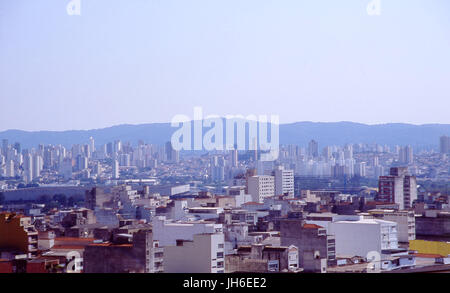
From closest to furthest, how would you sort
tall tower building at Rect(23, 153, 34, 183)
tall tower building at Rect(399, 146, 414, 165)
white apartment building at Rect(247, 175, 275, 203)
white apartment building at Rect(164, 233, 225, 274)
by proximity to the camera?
white apartment building at Rect(164, 233, 225, 274) < tall tower building at Rect(23, 153, 34, 183) < tall tower building at Rect(399, 146, 414, 165) < white apartment building at Rect(247, 175, 275, 203)

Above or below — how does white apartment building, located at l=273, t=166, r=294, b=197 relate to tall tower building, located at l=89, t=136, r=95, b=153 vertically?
below

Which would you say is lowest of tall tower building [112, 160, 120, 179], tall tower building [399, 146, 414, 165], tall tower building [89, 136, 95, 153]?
→ tall tower building [112, 160, 120, 179]

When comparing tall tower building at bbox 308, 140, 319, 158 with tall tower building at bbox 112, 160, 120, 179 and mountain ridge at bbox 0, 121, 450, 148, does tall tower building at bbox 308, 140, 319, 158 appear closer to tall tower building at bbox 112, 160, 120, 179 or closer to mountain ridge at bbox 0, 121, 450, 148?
mountain ridge at bbox 0, 121, 450, 148

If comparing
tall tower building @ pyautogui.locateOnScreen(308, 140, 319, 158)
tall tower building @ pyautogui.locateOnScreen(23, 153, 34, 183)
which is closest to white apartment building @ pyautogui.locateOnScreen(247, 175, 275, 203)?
tall tower building @ pyautogui.locateOnScreen(308, 140, 319, 158)
